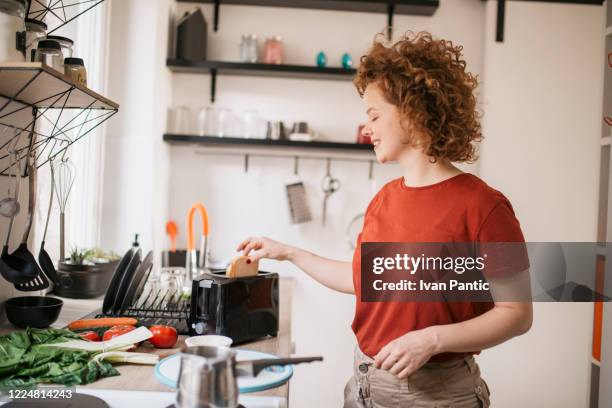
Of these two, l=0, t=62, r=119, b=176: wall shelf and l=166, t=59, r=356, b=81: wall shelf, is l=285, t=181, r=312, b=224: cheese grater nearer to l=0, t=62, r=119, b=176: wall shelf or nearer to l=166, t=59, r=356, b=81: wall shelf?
l=166, t=59, r=356, b=81: wall shelf

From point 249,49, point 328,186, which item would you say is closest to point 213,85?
point 249,49

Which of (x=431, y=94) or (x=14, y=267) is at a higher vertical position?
(x=431, y=94)

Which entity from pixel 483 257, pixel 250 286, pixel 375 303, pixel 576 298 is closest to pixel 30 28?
pixel 250 286

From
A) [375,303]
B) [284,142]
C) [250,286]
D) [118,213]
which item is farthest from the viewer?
[284,142]

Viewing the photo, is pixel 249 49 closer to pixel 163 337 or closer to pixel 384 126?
pixel 384 126

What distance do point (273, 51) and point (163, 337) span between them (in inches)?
73.2

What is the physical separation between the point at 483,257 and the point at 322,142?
5.74 ft

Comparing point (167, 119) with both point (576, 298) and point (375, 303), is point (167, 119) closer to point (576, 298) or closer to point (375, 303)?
point (375, 303)

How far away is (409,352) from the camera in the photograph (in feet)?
3.48

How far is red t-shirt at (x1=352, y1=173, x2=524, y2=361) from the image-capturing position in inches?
45.0

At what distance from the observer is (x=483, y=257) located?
3.70 ft

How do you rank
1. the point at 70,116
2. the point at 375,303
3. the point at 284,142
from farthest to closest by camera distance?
the point at 284,142 < the point at 70,116 < the point at 375,303

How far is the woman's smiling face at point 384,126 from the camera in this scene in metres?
1.29

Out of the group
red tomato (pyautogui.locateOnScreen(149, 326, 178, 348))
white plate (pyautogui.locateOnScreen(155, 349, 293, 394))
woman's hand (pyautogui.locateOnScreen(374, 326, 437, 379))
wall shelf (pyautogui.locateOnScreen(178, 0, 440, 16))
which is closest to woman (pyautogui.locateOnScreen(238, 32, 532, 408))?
woman's hand (pyautogui.locateOnScreen(374, 326, 437, 379))
